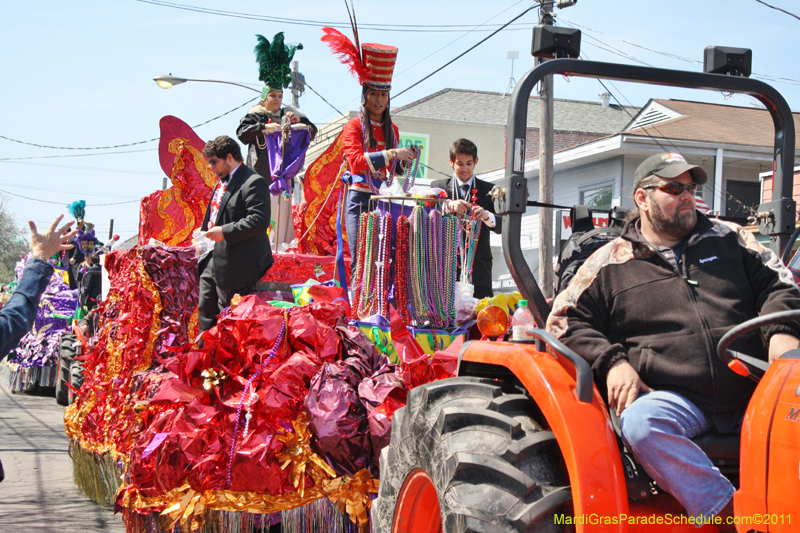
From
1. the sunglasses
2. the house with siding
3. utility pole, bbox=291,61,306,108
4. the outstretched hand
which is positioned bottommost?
the outstretched hand

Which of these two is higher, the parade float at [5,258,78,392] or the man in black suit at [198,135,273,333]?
the man in black suit at [198,135,273,333]

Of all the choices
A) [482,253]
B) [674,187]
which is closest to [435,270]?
[482,253]

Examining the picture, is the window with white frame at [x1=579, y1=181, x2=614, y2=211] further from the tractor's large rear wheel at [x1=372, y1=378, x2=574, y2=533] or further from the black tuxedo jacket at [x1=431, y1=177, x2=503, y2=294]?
the tractor's large rear wheel at [x1=372, y1=378, x2=574, y2=533]

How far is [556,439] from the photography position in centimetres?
215

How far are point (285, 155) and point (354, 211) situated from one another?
1.73m

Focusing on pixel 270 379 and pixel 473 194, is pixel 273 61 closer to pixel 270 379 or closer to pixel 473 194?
pixel 473 194

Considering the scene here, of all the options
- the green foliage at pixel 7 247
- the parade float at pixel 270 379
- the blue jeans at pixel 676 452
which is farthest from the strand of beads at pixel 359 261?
the green foliage at pixel 7 247

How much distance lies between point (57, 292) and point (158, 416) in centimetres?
935

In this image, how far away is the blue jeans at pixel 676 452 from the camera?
1938 mm

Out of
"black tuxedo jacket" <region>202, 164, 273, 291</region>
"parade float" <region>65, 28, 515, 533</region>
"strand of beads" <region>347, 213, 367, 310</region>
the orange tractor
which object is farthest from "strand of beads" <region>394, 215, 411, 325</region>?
the orange tractor

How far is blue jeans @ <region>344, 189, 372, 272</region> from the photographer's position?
5422mm

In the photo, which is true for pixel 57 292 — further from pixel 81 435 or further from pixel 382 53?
pixel 382 53

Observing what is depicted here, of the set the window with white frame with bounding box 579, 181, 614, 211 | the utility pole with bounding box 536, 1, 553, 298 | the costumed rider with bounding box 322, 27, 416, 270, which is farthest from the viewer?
the window with white frame with bounding box 579, 181, 614, 211

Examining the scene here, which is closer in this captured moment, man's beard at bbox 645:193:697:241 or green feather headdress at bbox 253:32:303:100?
man's beard at bbox 645:193:697:241
